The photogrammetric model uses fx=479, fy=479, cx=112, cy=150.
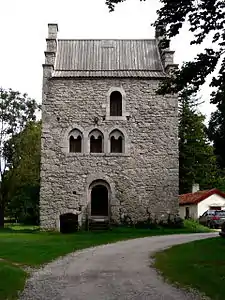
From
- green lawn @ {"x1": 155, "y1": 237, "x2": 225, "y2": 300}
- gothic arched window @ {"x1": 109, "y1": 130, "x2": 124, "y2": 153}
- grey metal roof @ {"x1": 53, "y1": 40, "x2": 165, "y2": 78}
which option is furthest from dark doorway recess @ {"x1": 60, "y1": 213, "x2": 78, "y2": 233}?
green lawn @ {"x1": 155, "y1": 237, "x2": 225, "y2": 300}

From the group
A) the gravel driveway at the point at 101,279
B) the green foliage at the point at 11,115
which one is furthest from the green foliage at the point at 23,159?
the gravel driveway at the point at 101,279

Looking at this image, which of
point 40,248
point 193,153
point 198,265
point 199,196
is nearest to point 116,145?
point 40,248

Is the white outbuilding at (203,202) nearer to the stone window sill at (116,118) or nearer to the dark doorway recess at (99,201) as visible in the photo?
the dark doorway recess at (99,201)

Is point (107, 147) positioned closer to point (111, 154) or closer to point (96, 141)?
point (111, 154)

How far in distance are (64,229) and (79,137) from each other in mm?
5948

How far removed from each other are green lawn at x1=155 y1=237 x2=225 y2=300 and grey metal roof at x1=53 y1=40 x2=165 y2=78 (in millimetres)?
14723

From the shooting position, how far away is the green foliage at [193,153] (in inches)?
2242

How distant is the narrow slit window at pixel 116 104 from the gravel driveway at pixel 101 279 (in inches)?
548

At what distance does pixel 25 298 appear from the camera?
10133mm

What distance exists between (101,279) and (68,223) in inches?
724

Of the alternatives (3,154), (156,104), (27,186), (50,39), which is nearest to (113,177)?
(156,104)

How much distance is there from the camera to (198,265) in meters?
14.3

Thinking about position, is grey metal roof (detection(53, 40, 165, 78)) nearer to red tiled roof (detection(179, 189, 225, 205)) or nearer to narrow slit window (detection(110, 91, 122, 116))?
narrow slit window (detection(110, 91, 122, 116))

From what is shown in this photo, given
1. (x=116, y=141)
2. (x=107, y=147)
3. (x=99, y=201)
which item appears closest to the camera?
(x=107, y=147)
